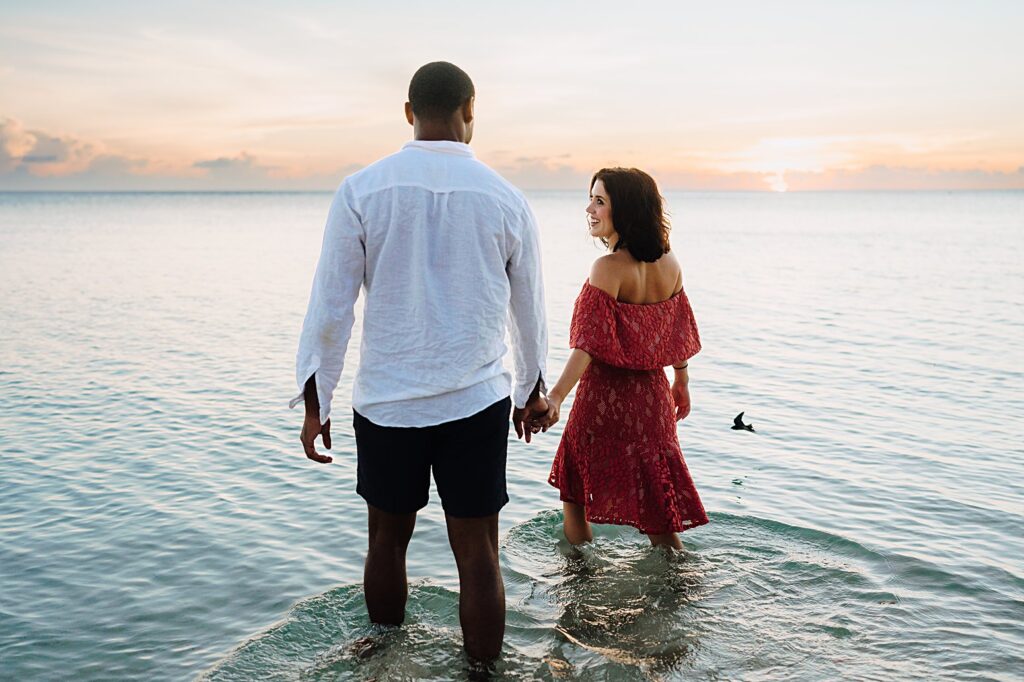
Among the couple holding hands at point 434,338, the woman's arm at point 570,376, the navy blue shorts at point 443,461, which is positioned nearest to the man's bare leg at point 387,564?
the couple holding hands at point 434,338

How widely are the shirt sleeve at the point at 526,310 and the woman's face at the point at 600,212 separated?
0.98 meters

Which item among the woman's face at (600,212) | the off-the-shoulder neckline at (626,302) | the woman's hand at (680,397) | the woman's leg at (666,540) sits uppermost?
the woman's face at (600,212)

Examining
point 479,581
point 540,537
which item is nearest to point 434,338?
point 479,581

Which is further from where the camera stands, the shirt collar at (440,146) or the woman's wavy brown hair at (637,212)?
the woman's wavy brown hair at (637,212)

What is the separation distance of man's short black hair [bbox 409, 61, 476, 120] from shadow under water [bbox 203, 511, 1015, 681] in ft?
7.53

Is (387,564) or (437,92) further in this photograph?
(387,564)

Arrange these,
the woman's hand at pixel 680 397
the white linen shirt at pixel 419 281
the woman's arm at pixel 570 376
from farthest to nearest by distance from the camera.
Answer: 1. the woman's hand at pixel 680 397
2. the woman's arm at pixel 570 376
3. the white linen shirt at pixel 419 281

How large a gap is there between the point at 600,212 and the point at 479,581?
1.91 m

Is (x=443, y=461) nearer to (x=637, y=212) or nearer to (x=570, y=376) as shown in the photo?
(x=570, y=376)

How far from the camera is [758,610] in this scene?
4547 millimetres

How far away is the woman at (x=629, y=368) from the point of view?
4504mm

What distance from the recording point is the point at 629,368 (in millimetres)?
4652

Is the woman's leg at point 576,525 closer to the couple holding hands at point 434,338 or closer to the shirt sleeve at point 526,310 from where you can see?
the couple holding hands at point 434,338

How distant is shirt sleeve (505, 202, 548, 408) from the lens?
11.3 feet
